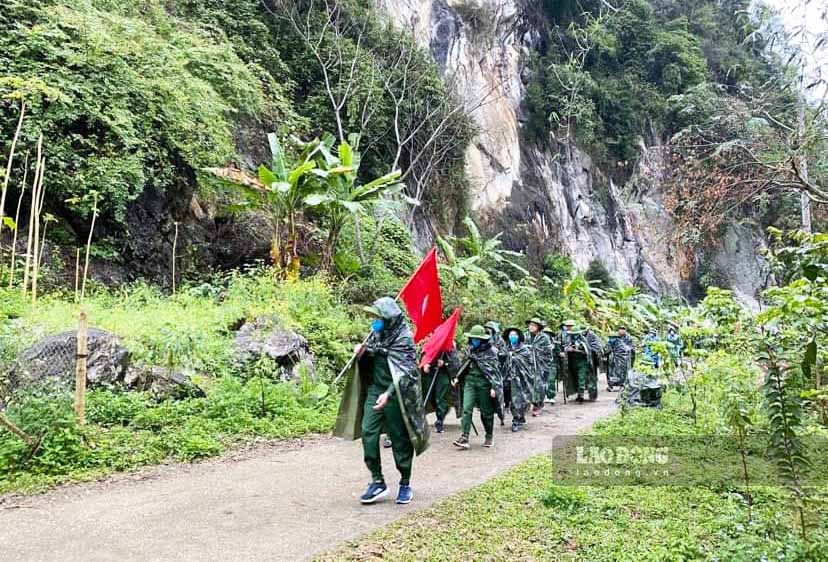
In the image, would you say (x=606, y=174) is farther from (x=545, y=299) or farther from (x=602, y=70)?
(x=545, y=299)

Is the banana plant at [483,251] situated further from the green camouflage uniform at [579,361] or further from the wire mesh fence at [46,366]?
the wire mesh fence at [46,366]

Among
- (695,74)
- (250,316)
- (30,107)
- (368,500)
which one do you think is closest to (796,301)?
(368,500)

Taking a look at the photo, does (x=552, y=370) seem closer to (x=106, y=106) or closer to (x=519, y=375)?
(x=519, y=375)

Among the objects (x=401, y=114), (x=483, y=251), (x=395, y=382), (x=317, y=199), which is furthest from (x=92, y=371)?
(x=401, y=114)

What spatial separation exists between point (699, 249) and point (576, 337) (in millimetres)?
21486

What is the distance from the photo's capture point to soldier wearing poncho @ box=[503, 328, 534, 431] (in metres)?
9.41

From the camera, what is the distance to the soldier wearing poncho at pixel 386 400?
5262 millimetres

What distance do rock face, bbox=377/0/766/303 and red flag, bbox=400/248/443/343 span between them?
15.2 metres

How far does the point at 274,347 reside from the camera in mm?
9828

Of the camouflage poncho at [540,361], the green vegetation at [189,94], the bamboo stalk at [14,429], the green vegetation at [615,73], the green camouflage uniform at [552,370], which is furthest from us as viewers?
the green vegetation at [615,73]

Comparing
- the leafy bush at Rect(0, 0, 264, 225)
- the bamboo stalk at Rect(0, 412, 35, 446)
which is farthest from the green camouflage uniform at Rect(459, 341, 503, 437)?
the leafy bush at Rect(0, 0, 264, 225)

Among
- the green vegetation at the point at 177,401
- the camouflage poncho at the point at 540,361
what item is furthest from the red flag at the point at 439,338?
the camouflage poncho at the point at 540,361

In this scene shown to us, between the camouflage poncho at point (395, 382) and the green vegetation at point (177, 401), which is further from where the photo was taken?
the green vegetation at point (177, 401)

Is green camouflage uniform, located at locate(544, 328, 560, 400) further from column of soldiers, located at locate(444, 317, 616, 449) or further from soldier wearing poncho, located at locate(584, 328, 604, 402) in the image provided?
soldier wearing poncho, located at locate(584, 328, 604, 402)
